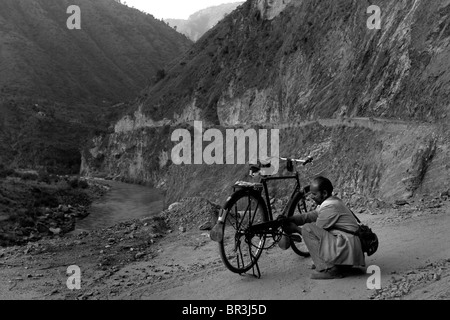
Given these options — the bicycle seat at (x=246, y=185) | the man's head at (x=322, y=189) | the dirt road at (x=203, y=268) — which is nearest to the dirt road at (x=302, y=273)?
the dirt road at (x=203, y=268)

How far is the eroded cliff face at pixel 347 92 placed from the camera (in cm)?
1302

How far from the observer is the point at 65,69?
123m

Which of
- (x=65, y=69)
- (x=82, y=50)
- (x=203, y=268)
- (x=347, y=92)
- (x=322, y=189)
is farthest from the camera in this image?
(x=82, y=50)

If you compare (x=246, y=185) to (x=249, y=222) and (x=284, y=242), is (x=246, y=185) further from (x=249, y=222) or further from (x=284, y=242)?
→ (x=284, y=242)

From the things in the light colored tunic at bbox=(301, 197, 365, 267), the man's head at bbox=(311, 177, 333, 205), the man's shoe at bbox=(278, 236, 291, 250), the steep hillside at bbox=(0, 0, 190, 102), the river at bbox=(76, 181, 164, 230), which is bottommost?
the river at bbox=(76, 181, 164, 230)

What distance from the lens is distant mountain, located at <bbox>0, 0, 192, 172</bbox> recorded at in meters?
83.7

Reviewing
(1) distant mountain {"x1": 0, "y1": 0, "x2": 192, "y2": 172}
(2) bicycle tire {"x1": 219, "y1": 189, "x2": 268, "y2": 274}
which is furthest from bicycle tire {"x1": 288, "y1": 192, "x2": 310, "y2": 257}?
(1) distant mountain {"x1": 0, "y1": 0, "x2": 192, "y2": 172}

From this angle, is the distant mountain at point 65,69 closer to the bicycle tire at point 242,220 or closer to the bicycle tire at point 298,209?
the bicycle tire at point 298,209

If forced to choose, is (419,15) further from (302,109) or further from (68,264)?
(68,264)

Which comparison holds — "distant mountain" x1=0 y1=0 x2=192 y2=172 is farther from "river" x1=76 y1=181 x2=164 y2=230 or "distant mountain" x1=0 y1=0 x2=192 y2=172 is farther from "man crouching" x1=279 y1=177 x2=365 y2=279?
"man crouching" x1=279 y1=177 x2=365 y2=279

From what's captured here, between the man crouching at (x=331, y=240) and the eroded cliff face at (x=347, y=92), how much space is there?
18.8 ft

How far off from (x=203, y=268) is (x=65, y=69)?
126 meters

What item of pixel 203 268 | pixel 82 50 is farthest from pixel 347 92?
pixel 82 50

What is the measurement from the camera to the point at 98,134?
258ft
